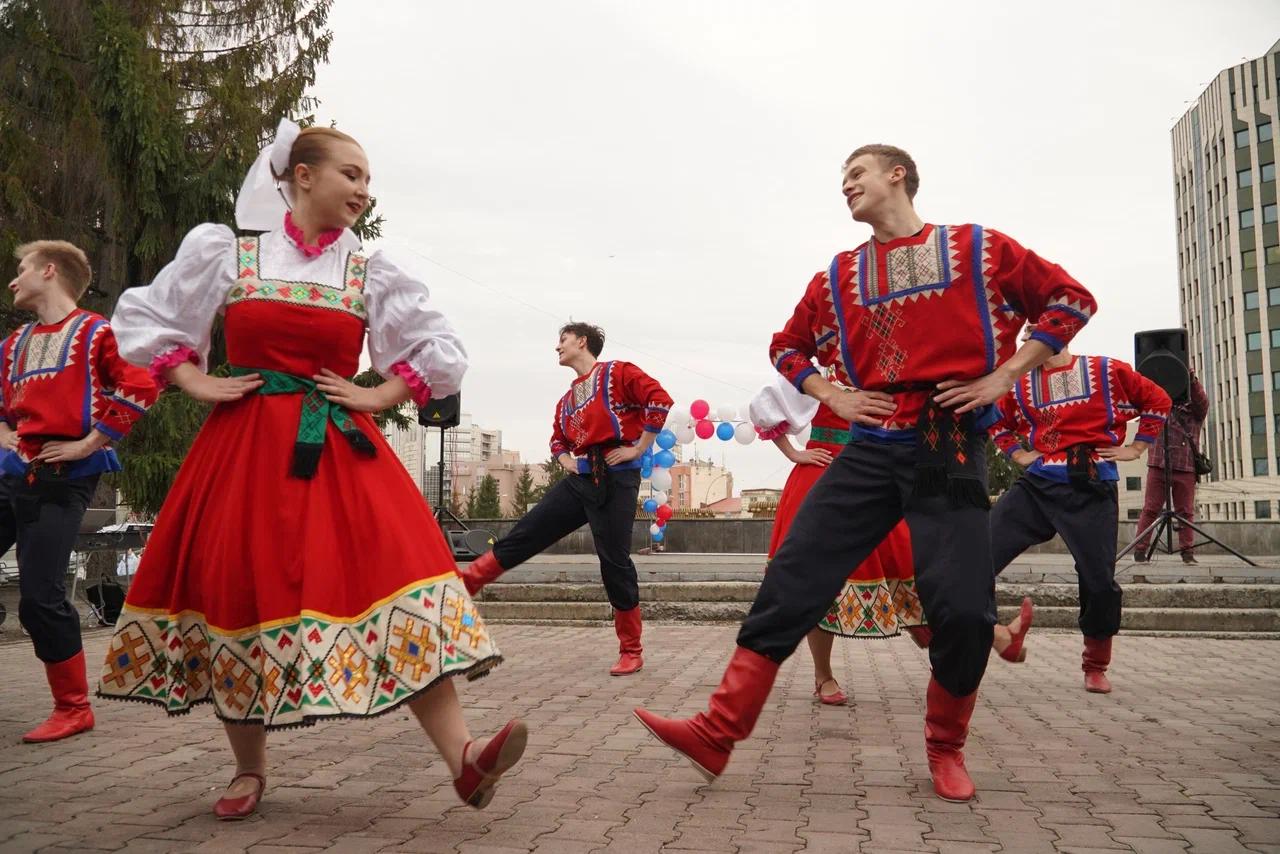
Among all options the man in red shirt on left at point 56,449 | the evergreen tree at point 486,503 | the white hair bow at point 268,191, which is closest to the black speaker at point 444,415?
the man in red shirt on left at point 56,449

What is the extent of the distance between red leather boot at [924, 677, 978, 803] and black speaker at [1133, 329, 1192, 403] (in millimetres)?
8434

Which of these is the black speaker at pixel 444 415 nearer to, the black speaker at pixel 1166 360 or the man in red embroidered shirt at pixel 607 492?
the man in red embroidered shirt at pixel 607 492

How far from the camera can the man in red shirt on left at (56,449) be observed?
457cm

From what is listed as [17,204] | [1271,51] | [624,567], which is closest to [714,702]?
[624,567]

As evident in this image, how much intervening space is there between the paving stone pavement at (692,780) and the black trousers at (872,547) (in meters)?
0.50

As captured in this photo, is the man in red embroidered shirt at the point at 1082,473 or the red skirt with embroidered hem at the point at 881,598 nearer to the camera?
the red skirt with embroidered hem at the point at 881,598

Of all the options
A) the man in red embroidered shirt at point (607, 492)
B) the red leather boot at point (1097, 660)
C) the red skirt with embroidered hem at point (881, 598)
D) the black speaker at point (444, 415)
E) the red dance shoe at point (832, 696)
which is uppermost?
the black speaker at point (444, 415)

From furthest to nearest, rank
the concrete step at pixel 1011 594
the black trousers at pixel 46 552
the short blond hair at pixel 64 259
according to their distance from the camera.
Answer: the concrete step at pixel 1011 594 < the short blond hair at pixel 64 259 < the black trousers at pixel 46 552

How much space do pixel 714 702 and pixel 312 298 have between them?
70.9 inches

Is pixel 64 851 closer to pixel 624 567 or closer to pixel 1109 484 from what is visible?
pixel 624 567

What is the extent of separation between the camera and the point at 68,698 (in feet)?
15.4

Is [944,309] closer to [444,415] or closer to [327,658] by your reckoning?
[327,658]

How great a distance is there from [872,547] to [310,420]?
1.93 m

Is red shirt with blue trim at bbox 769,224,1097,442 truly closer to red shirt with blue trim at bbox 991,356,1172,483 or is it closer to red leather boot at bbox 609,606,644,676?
red shirt with blue trim at bbox 991,356,1172,483
